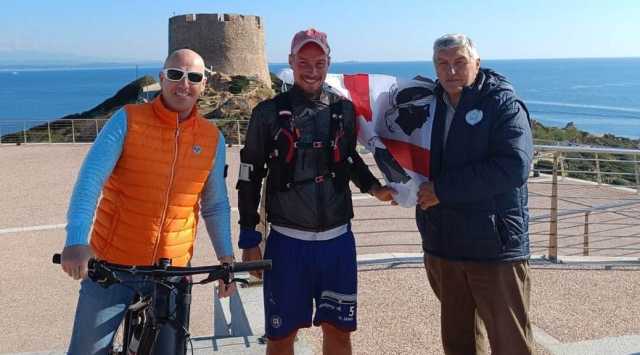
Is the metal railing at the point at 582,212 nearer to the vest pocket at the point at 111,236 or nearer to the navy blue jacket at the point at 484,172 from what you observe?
the navy blue jacket at the point at 484,172

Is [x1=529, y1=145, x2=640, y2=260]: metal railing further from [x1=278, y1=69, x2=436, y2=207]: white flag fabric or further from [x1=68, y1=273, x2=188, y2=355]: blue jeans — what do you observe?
[x1=68, y1=273, x2=188, y2=355]: blue jeans

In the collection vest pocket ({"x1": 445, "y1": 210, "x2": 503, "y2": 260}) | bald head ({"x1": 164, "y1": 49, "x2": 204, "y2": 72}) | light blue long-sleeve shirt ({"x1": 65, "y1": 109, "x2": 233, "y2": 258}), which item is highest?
bald head ({"x1": 164, "y1": 49, "x2": 204, "y2": 72})

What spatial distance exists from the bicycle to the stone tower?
42.9 meters

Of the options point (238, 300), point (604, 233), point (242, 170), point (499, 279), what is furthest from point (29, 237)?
point (604, 233)

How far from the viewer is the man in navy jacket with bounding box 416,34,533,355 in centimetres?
280

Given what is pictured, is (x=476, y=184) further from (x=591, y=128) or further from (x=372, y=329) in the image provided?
(x=591, y=128)

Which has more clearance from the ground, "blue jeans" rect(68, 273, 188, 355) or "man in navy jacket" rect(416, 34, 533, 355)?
"man in navy jacket" rect(416, 34, 533, 355)

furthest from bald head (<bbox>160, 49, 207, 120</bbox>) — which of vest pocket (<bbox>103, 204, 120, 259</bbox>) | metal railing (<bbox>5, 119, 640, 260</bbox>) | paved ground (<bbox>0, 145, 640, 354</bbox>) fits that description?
metal railing (<bbox>5, 119, 640, 260</bbox>)

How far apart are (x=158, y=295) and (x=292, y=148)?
0.98 meters

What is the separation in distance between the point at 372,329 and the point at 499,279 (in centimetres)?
156

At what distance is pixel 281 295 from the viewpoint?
299cm

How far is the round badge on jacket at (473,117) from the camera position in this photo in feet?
9.30

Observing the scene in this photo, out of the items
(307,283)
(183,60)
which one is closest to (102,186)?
(183,60)

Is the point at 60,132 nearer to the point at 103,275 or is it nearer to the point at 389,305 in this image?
the point at 389,305
